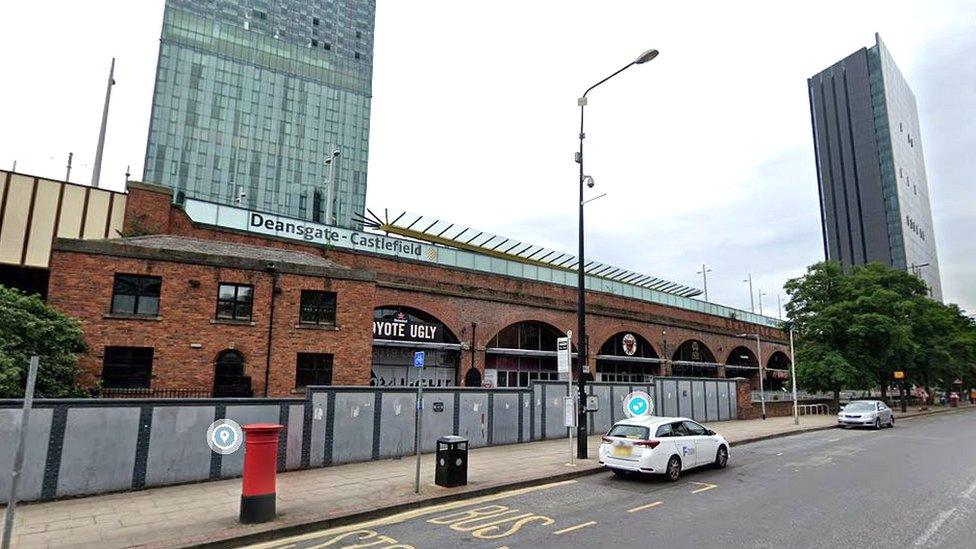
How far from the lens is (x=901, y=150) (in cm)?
12100

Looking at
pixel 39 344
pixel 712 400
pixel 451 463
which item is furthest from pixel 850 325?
pixel 39 344

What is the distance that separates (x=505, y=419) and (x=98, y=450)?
1059 cm

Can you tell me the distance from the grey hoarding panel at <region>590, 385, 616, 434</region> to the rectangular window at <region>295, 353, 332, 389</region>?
33.0 feet

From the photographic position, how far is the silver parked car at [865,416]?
2569 cm

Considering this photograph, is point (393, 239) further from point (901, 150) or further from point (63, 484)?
point (901, 150)

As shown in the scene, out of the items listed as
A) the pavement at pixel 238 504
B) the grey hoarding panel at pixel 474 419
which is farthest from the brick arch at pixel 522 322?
the pavement at pixel 238 504

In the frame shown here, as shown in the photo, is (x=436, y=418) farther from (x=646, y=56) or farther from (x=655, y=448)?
(x=646, y=56)

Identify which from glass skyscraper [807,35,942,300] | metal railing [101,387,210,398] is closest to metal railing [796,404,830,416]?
metal railing [101,387,210,398]

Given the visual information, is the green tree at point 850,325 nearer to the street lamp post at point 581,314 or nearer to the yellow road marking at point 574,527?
the street lamp post at point 581,314

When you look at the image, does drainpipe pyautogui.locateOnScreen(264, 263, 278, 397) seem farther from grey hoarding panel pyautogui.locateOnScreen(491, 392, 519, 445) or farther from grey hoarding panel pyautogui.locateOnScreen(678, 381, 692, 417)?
grey hoarding panel pyautogui.locateOnScreen(678, 381, 692, 417)

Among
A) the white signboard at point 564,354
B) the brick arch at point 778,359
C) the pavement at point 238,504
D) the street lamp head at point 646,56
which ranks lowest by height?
the pavement at point 238,504

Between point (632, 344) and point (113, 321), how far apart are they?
30.0m

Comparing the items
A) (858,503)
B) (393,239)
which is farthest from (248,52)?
(858,503)

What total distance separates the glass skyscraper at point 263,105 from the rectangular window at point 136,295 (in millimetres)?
63118
